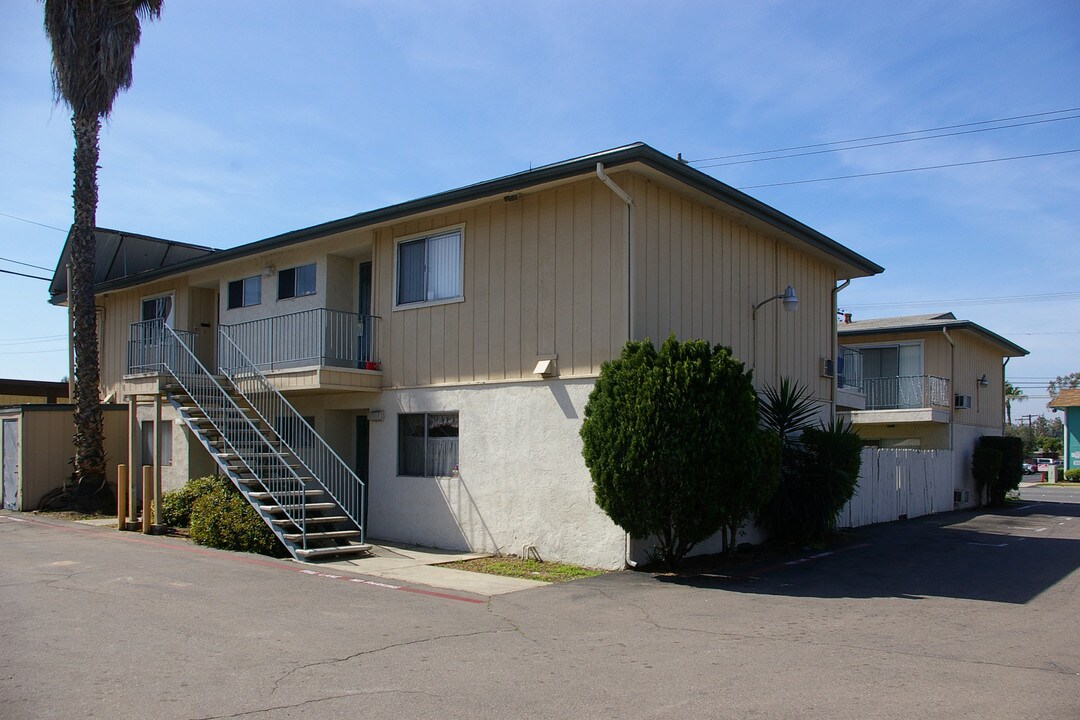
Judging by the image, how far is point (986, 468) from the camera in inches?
995

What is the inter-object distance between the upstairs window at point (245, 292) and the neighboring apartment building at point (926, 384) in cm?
1526

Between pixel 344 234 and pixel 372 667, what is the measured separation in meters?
10.3

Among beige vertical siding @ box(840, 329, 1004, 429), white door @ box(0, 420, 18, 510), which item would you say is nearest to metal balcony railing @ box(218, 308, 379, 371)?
white door @ box(0, 420, 18, 510)

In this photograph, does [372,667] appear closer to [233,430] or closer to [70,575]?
[70,575]

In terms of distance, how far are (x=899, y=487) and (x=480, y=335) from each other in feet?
37.7

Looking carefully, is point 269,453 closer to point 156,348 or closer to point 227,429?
point 227,429

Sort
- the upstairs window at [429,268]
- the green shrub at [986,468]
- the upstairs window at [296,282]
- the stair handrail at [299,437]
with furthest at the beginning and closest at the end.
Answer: the green shrub at [986,468] → the upstairs window at [296,282] → the stair handrail at [299,437] → the upstairs window at [429,268]

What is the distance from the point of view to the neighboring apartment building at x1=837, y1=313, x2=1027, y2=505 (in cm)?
2469

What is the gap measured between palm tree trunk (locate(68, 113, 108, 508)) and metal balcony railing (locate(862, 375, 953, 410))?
2092 centimetres

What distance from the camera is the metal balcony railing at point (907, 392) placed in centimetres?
2450

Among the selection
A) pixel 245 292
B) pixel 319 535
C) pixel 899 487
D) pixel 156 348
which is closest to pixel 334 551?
pixel 319 535

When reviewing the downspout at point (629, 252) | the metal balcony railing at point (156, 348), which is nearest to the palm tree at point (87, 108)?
the metal balcony railing at point (156, 348)

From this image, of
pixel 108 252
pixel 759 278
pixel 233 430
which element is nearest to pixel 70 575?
pixel 233 430

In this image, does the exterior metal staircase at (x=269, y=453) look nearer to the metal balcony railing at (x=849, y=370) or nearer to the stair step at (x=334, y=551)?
the stair step at (x=334, y=551)
